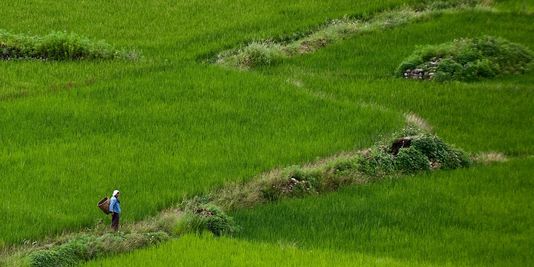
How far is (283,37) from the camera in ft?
76.1

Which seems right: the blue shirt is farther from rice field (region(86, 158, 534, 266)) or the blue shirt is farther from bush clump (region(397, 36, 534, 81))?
bush clump (region(397, 36, 534, 81))

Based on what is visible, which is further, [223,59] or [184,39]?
[184,39]

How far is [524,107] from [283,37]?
650 cm

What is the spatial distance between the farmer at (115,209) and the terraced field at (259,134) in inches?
19.9

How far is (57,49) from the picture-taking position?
20438 millimetres

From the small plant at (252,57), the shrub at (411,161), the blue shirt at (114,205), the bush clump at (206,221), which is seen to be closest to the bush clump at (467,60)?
the small plant at (252,57)

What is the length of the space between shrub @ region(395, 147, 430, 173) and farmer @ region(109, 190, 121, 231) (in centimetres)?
478

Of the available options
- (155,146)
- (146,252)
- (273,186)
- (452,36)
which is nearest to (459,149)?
(273,186)

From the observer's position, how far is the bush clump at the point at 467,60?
20500mm

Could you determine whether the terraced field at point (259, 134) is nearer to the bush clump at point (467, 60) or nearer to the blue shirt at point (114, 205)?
the bush clump at point (467, 60)

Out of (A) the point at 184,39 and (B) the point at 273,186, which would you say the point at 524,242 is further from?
(A) the point at 184,39

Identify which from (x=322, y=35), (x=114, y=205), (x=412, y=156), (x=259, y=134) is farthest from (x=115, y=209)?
(x=322, y=35)

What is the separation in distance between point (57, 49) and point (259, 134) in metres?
6.36

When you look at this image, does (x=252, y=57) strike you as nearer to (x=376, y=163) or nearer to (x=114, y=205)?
(x=376, y=163)
